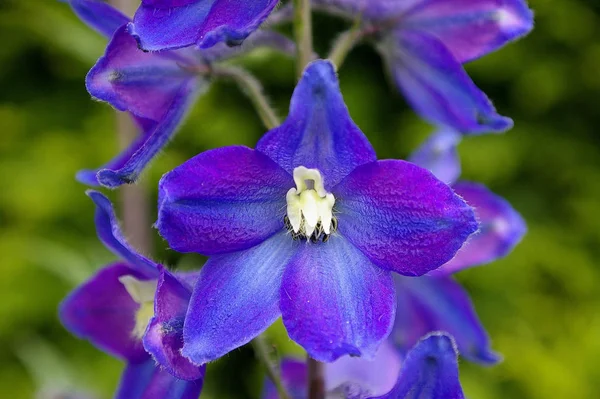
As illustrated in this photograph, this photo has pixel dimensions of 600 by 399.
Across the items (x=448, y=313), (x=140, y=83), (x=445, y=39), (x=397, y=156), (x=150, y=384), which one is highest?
(x=140, y=83)

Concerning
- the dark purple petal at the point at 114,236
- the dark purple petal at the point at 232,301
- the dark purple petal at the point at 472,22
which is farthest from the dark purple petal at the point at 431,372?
the dark purple petal at the point at 472,22

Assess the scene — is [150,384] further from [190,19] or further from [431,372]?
[190,19]

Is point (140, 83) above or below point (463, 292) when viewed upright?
above

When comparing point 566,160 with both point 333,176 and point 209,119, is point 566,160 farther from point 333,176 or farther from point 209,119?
point 333,176

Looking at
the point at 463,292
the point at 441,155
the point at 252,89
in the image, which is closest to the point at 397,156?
the point at 441,155

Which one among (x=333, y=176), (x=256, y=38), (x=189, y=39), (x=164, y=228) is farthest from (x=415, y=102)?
(x=164, y=228)

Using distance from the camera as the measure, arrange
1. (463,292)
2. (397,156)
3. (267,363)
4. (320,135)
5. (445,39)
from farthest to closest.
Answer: (397,156) → (463,292) → (445,39) → (267,363) → (320,135)

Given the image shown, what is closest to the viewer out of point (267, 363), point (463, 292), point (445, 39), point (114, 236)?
point (114, 236)
